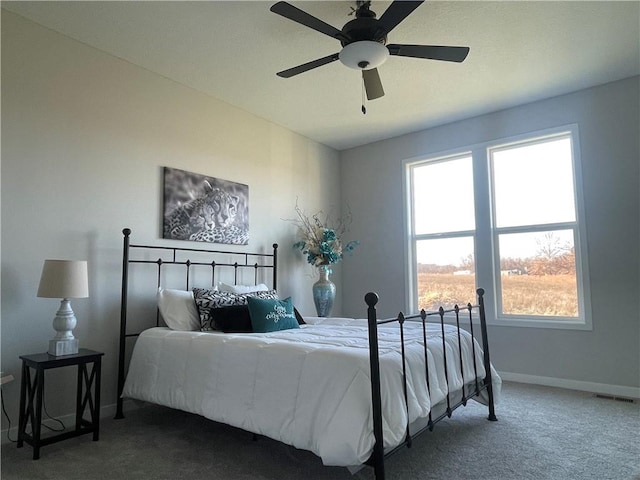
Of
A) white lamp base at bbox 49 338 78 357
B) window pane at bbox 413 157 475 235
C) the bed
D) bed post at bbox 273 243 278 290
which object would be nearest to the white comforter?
the bed

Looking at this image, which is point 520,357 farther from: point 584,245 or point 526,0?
point 526,0

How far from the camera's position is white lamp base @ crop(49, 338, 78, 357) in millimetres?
2471

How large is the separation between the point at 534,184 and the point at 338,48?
2.43 metres

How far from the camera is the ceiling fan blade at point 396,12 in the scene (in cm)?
196

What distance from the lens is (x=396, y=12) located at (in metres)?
2.06

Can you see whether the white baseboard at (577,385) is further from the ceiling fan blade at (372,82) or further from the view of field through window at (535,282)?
the ceiling fan blade at (372,82)

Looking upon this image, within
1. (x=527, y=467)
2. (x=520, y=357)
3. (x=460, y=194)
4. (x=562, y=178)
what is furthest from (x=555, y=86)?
(x=527, y=467)

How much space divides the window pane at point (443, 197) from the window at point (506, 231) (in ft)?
0.04

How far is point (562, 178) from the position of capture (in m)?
3.95

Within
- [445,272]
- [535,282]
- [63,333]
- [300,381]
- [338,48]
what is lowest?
[300,381]

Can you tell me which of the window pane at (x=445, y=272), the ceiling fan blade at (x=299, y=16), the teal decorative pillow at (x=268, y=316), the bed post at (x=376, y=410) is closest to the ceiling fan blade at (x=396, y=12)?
the ceiling fan blade at (x=299, y=16)

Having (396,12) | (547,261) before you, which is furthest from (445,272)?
(396,12)

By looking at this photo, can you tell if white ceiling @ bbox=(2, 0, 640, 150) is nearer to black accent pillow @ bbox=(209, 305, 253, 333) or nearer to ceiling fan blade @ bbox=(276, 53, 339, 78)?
ceiling fan blade @ bbox=(276, 53, 339, 78)

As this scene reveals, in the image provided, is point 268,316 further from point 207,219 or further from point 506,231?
point 506,231
